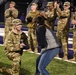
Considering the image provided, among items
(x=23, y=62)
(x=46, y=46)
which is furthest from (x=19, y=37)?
(x=23, y=62)

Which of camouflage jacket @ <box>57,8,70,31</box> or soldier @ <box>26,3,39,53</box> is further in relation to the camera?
soldier @ <box>26,3,39,53</box>

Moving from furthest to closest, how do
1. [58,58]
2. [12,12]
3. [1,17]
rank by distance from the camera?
[1,17]
[12,12]
[58,58]

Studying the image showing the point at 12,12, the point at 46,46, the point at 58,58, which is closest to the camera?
the point at 46,46

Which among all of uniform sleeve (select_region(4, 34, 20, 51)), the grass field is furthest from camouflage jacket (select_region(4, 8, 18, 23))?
uniform sleeve (select_region(4, 34, 20, 51))

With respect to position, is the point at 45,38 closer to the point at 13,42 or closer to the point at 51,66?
the point at 13,42

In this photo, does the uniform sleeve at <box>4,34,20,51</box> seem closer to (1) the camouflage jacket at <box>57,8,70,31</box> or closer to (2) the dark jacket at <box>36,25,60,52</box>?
(2) the dark jacket at <box>36,25,60,52</box>

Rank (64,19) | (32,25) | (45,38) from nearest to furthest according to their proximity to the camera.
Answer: (45,38), (64,19), (32,25)

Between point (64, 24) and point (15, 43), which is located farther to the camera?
point (64, 24)

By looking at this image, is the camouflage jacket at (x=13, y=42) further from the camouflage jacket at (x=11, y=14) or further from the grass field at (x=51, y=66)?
the camouflage jacket at (x=11, y=14)

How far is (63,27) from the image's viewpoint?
1034 centimetres

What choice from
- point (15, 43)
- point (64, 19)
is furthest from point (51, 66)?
point (15, 43)

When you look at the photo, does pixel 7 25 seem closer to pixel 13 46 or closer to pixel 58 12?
pixel 58 12

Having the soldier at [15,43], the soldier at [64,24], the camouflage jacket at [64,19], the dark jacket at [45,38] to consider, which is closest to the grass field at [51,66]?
the soldier at [64,24]

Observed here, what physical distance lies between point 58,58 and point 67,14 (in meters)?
1.78
